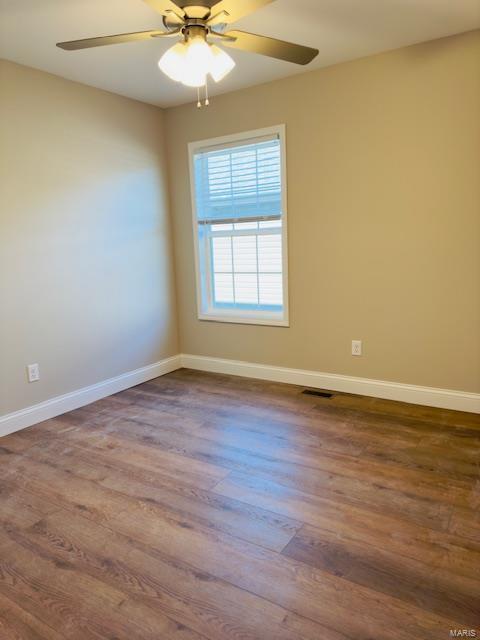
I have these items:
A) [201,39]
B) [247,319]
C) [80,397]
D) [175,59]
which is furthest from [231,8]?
[80,397]

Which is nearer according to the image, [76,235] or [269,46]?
Result: [269,46]

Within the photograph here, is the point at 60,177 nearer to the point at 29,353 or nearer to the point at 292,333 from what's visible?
the point at 29,353

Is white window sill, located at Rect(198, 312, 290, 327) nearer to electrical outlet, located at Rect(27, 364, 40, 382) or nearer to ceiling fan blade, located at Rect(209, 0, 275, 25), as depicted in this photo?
electrical outlet, located at Rect(27, 364, 40, 382)

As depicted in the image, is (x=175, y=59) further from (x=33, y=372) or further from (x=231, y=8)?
(x=33, y=372)

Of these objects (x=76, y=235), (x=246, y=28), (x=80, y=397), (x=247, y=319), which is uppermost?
(x=246, y=28)

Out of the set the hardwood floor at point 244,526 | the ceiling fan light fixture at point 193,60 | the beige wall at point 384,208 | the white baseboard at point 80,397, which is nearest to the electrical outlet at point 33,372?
the white baseboard at point 80,397

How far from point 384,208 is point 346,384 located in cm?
140

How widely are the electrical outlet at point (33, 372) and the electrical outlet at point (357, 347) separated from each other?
7.84ft

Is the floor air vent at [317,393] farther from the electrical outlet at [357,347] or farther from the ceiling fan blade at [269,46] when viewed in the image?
the ceiling fan blade at [269,46]

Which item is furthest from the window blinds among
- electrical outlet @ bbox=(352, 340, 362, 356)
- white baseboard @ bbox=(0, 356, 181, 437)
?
white baseboard @ bbox=(0, 356, 181, 437)

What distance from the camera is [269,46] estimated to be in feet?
6.39

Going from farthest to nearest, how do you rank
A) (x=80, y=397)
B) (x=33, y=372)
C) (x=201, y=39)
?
(x=80, y=397)
(x=33, y=372)
(x=201, y=39)

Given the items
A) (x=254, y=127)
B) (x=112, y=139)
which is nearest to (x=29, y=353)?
(x=112, y=139)

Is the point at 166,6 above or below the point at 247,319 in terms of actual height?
above
